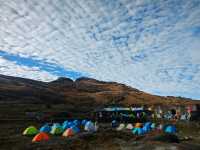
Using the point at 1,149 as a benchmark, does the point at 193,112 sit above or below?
above

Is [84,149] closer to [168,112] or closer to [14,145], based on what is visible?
[14,145]

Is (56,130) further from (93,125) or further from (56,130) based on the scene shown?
(93,125)

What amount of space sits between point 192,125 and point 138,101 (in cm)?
5801

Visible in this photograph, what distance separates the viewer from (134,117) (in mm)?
67250

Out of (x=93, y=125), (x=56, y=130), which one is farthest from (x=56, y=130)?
(x=93, y=125)

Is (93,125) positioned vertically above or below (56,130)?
above

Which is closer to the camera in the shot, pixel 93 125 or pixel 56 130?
pixel 56 130

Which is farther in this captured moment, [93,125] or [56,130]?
[93,125]

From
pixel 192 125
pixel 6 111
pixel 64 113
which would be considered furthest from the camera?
pixel 64 113

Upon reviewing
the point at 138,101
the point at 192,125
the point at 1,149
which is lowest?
the point at 1,149

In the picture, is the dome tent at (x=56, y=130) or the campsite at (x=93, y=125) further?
the dome tent at (x=56, y=130)

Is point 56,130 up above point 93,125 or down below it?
below

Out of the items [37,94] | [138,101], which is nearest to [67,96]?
[37,94]

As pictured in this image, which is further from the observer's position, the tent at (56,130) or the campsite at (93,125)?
the tent at (56,130)
